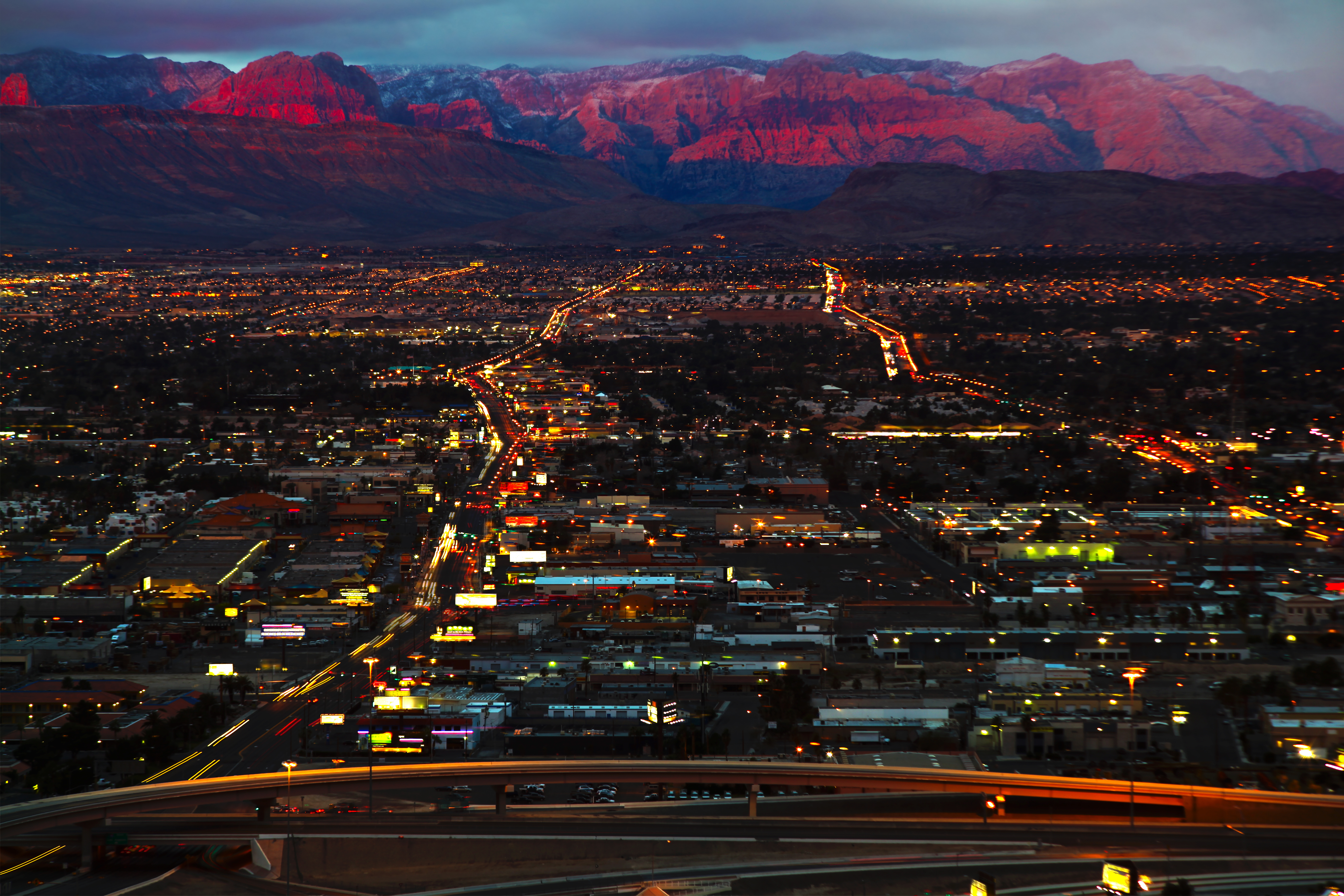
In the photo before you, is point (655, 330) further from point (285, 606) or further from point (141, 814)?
point (141, 814)

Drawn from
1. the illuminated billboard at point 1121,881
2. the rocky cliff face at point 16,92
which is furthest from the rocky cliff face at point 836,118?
the illuminated billboard at point 1121,881

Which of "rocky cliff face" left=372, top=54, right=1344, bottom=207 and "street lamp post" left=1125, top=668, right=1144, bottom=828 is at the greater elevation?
"rocky cliff face" left=372, top=54, right=1344, bottom=207

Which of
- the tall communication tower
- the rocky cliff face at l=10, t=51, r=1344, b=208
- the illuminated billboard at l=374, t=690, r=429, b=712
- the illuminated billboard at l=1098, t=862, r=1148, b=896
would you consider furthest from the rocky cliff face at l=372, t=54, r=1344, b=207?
the illuminated billboard at l=1098, t=862, r=1148, b=896

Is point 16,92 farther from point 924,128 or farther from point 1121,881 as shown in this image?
point 1121,881

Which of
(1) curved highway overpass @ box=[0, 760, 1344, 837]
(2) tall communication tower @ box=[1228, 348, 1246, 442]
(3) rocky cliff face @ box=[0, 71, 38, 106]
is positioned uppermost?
(3) rocky cliff face @ box=[0, 71, 38, 106]

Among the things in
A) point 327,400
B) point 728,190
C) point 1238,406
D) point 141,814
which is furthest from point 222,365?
point 728,190

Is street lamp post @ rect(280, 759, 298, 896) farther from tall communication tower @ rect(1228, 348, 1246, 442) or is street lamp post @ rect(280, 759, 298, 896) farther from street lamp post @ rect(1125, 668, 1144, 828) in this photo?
tall communication tower @ rect(1228, 348, 1246, 442)

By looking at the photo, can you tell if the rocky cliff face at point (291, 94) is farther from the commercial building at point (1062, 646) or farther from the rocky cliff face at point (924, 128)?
the commercial building at point (1062, 646)
